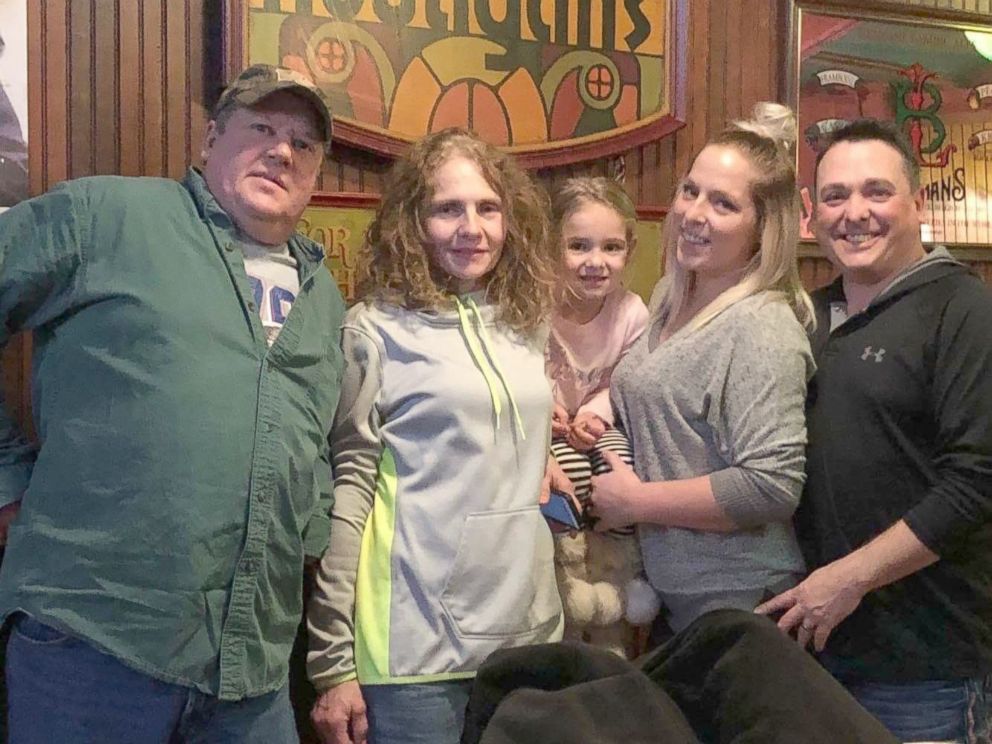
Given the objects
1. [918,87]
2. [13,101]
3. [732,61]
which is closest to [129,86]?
[13,101]

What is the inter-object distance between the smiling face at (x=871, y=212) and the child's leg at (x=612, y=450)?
50 cm

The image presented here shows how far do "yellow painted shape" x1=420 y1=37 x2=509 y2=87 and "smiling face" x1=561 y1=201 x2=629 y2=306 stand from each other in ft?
1.31

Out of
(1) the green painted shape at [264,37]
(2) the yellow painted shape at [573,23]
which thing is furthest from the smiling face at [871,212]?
(1) the green painted shape at [264,37]

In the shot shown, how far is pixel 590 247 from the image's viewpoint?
1893mm

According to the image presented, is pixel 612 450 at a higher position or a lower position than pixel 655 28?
lower

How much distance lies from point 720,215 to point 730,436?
39 centimetres

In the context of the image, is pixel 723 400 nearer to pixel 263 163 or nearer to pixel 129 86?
pixel 263 163

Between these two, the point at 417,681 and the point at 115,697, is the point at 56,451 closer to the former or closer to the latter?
the point at 115,697

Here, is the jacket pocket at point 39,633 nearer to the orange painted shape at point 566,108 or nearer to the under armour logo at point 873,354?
the under armour logo at point 873,354

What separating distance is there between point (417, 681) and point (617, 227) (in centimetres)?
96

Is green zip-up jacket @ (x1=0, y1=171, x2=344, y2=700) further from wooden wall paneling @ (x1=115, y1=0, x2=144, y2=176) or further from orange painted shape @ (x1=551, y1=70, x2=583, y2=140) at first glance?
orange painted shape @ (x1=551, y1=70, x2=583, y2=140)

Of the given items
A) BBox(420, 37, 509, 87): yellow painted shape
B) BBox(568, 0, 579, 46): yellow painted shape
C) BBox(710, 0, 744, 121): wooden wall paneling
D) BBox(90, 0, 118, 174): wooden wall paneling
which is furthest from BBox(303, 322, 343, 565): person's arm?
BBox(710, 0, 744, 121): wooden wall paneling

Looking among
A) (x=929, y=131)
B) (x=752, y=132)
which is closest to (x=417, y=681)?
(x=752, y=132)

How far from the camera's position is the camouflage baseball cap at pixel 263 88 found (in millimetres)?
1454
